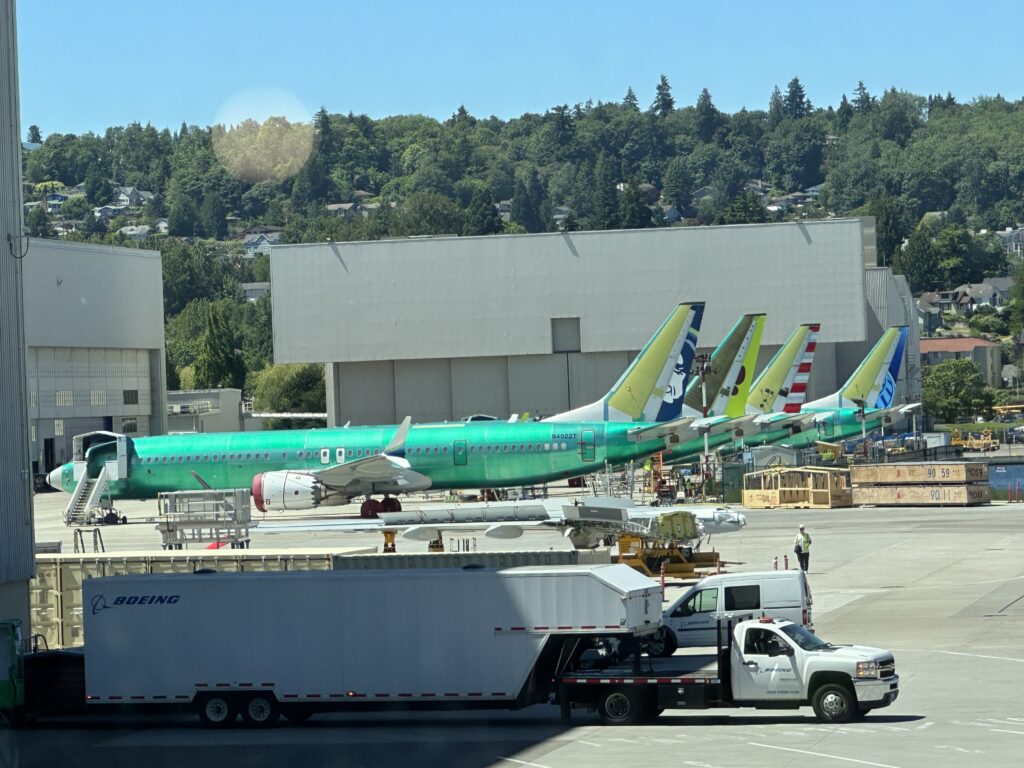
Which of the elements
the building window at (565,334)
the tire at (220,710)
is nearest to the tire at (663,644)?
the tire at (220,710)

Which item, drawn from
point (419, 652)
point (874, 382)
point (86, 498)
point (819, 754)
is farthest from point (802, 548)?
point (874, 382)

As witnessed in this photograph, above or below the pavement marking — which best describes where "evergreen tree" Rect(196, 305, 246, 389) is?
above

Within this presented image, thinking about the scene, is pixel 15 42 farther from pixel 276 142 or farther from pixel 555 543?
pixel 555 543

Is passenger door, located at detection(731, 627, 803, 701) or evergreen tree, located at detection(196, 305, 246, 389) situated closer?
passenger door, located at detection(731, 627, 803, 701)

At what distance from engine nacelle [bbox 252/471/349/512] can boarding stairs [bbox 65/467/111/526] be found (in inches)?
340

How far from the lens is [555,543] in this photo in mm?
52875

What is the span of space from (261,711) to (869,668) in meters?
10.0

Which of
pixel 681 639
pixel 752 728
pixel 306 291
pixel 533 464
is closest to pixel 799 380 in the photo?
pixel 533 464

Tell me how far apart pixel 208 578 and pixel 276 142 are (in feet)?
31.5

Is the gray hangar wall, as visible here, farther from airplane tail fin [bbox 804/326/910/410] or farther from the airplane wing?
the airplane wing

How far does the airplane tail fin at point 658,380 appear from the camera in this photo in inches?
2798

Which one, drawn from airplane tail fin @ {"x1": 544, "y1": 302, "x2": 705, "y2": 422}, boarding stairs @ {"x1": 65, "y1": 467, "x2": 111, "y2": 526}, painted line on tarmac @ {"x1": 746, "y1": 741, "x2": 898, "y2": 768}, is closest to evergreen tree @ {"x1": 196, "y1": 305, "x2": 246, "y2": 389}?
boarding stairs @ {"x1": 65, "y1": 467, "x2": 111, "y2": 526}

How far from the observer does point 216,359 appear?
17200 cm

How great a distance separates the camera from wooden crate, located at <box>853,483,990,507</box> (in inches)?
2689
